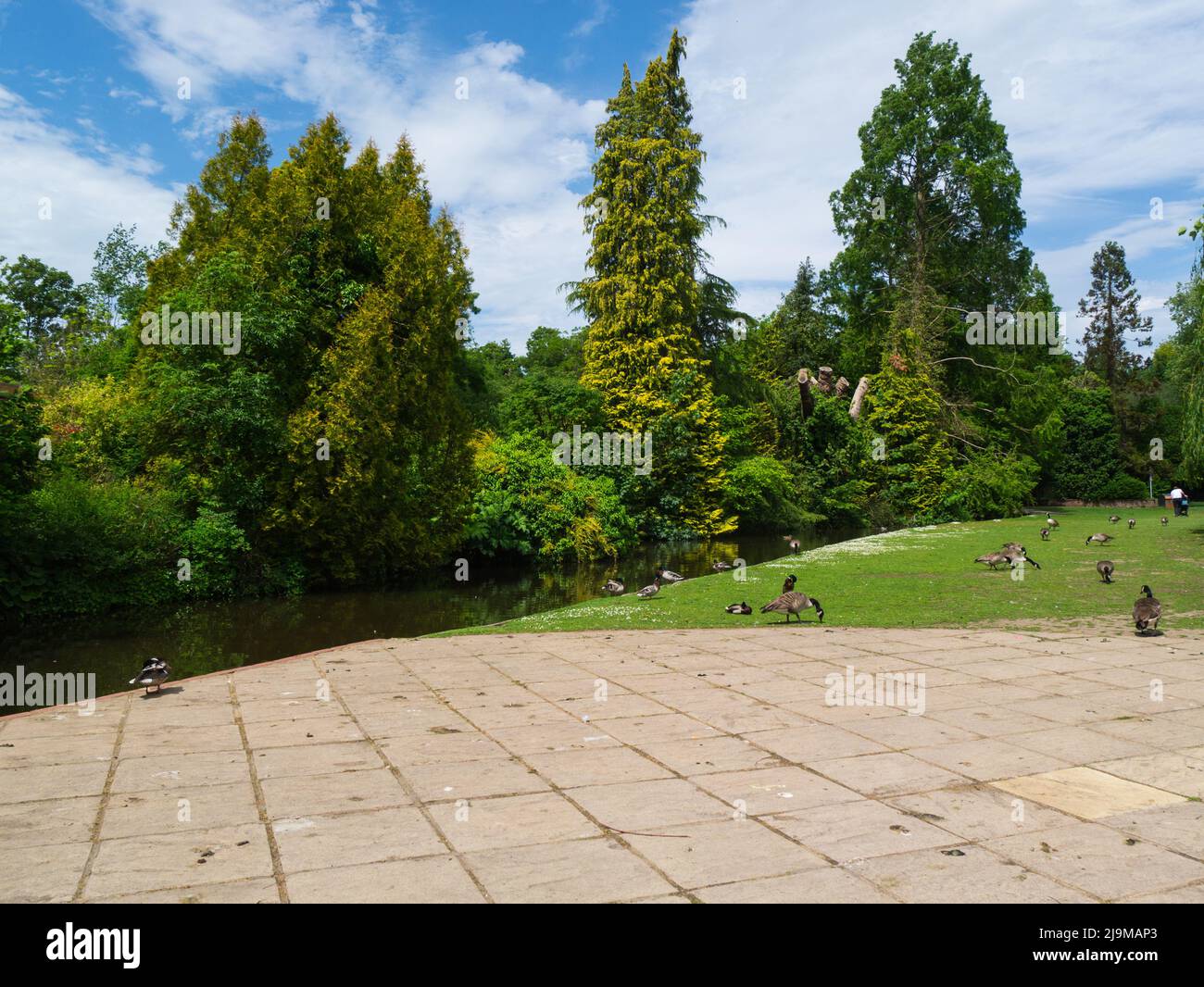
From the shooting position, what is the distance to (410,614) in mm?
20062

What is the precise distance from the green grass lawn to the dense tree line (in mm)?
6307

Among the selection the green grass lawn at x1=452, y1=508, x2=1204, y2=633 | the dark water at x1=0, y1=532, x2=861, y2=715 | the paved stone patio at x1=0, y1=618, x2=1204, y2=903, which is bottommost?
the dark water at x1=0, y1=532, x2=861, y2=715

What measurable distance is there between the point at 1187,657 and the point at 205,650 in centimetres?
1576

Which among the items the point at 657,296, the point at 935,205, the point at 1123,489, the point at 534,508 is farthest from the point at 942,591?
the point at 1123,489

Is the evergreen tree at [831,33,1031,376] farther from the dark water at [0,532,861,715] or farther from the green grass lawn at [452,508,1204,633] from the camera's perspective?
the dark water at [0,532,861,715]

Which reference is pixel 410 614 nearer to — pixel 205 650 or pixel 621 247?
pixel 205 650

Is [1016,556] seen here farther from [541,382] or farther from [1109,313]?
[1109,313]

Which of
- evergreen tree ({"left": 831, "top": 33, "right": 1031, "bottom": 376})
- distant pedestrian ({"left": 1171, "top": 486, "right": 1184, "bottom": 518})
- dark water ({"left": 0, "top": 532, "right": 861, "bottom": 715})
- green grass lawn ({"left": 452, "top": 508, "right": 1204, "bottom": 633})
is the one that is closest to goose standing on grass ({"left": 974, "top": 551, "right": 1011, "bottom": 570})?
green grass lawn ({"left": 452, "top": 508, "right": 1204, "bottom": 633})

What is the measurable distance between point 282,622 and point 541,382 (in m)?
20.4

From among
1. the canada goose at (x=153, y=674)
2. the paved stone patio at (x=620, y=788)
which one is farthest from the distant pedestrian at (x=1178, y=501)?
the canada goose at (x=153, y=674)

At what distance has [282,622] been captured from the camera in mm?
19000

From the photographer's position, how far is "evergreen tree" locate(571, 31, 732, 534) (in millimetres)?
39312

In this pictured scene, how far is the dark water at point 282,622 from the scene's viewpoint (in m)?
14.9

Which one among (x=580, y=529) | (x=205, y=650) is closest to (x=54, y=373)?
(x=580, y=529)
